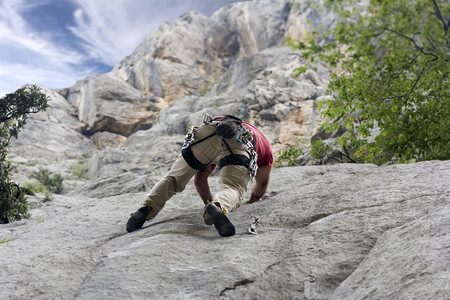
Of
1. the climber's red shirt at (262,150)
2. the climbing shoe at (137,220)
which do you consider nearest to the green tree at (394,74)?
the climber's red shirt at (262,150)

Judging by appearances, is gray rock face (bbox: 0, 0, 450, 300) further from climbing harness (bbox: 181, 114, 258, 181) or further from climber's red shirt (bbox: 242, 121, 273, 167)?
climbing harness (bbox: 181, 114, 258, 181)

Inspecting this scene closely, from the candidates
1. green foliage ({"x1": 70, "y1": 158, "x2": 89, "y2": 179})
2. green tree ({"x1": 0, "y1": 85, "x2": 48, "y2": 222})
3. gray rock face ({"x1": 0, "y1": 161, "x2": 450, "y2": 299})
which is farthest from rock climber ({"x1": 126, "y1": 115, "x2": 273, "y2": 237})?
green foliage ({"x1": 70, "y1": 158, "x2": 89, "y2": 179})

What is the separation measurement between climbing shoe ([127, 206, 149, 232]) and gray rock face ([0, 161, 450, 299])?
117 mm

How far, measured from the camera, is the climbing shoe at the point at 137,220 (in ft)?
18.1

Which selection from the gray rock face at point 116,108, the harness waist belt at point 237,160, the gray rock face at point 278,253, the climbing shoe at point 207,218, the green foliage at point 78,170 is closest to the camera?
the gray rock face at point 278,253

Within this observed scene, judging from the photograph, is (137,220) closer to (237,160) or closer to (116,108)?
A: (237,160)

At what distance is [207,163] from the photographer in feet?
19.6

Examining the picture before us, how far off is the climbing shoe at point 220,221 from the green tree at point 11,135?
8838 mm

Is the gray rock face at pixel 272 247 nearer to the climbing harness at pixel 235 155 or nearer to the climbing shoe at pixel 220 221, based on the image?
the climbing shoe at pixel 220 221

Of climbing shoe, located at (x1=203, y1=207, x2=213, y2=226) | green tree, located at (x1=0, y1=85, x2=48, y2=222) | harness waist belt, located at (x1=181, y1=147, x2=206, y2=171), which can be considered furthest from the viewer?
green tree, located at (x1=0, y1=85, x2=48, y2=222)

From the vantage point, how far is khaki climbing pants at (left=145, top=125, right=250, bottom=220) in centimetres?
559

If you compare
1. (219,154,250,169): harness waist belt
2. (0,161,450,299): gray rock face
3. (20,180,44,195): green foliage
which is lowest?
(0,161,450,299): gray rock face

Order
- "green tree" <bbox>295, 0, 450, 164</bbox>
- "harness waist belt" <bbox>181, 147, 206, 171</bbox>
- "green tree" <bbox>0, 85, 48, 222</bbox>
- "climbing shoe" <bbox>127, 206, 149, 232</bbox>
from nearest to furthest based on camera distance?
"climbing shoe" <bbox>127, 206, 149, 232</bbox>
"harness waist belt" <bbox>181, 147, 206, 171</bbox>
"green tree" <bbox>295, 0, 450, 164</bbox>
"green tree" <bbox>0, 85, 48, 222</bbox>

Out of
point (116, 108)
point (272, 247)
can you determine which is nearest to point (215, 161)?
point (272, 247)
